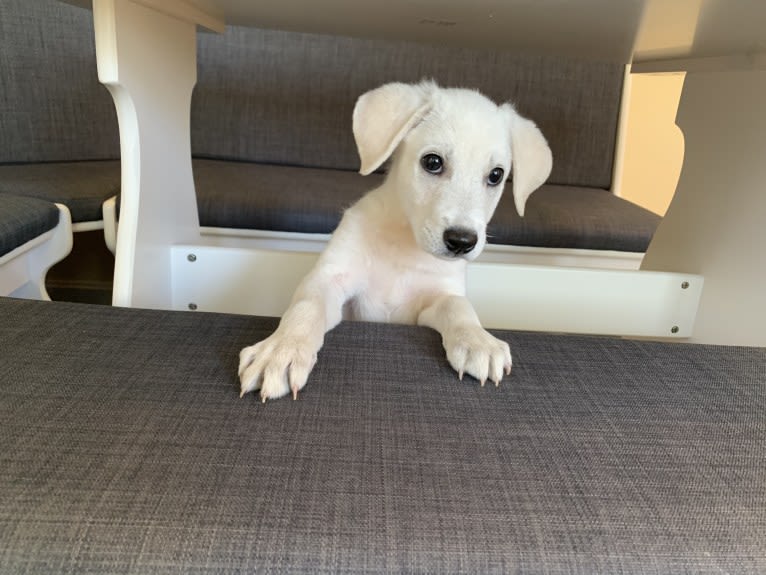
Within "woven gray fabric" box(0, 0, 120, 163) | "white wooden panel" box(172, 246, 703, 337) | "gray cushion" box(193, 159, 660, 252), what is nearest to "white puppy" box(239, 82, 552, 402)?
"white wooden panel" box(172, 246, 703, 337)

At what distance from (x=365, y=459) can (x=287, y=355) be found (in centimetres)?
23

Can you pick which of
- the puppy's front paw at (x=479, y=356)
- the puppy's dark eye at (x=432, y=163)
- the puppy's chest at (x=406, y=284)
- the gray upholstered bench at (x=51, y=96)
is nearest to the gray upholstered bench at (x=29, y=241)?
the gray upholstered bench at (x=51, y=96)

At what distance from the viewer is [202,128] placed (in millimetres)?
2707

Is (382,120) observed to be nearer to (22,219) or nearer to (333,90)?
(22,219)

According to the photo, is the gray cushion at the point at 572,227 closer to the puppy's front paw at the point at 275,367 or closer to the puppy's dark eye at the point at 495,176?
the puppy's dark eye at the point at 495,176

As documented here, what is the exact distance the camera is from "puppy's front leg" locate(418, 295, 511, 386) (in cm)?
98

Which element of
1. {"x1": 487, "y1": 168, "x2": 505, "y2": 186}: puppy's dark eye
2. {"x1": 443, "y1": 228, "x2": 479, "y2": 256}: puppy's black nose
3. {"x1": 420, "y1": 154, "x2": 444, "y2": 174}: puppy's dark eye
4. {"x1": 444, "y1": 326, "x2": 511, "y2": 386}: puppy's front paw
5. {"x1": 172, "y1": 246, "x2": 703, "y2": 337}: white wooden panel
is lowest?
{"x1": 172, "y1": 246, "x2": 703, "y2": 337}: white wooden panel

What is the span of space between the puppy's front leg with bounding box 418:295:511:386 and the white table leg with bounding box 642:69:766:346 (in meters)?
0.86

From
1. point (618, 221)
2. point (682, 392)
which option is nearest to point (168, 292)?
point (682, 392)

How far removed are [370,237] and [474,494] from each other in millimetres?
802

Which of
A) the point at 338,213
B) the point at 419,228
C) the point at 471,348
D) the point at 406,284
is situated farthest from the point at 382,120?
the point at 338,213

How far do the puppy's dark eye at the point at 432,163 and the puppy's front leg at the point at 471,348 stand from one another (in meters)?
0.30

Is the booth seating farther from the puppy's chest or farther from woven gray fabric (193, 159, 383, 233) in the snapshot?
the puppy's chest

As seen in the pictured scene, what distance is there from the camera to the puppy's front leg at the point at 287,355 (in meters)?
0.88
